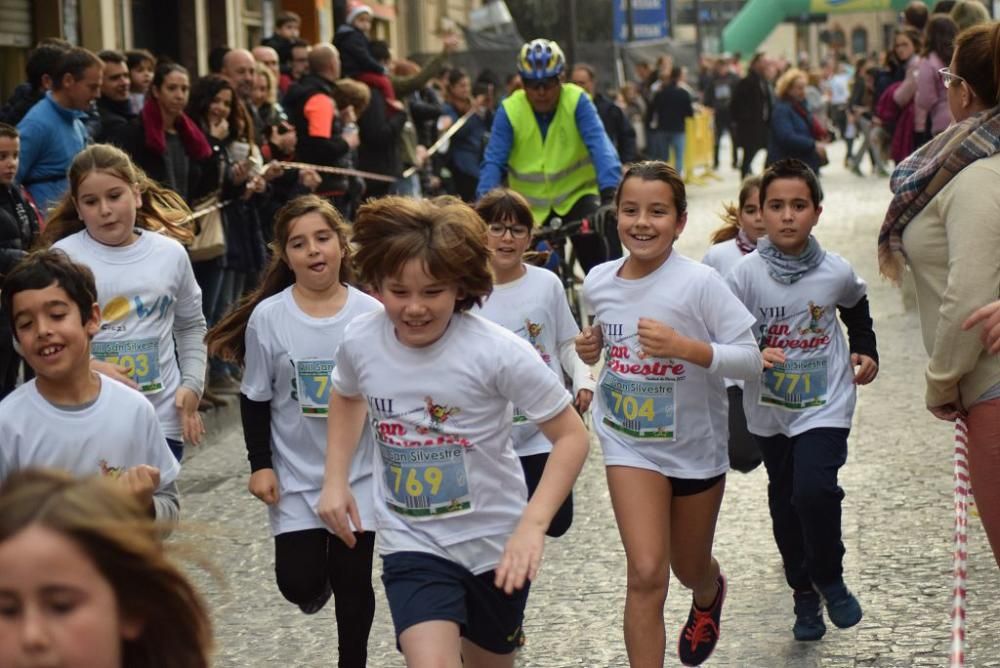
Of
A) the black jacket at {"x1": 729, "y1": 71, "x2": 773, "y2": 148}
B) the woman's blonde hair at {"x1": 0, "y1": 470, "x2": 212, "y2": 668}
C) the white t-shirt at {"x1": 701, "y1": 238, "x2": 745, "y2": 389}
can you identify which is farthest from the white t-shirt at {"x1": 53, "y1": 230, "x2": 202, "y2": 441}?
the black jacket at {"x1": 729, "y1": 71, "x2": 773, "y2": 148}

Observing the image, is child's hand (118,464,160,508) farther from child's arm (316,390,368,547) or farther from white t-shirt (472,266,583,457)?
white t-shirt (472,266,583,457)

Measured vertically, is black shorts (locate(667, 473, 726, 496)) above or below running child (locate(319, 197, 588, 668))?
below

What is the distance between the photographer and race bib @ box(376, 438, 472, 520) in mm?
4668

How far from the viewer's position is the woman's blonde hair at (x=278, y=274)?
19.5 feet

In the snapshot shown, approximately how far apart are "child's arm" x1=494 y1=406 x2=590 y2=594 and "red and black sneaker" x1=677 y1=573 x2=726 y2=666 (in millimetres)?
1460

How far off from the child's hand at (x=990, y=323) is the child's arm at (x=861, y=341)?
1.76 m

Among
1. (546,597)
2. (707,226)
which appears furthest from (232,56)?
(707,226)

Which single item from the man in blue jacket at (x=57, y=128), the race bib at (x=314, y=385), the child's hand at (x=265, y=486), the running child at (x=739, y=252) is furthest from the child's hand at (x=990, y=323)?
the man in blue jacket at (x=57, y=128)

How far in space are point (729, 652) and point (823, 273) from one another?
1295 millimetres

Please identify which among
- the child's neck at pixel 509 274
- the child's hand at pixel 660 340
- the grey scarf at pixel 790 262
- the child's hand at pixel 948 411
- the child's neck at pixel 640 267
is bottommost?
the child's hand at pixel 948 411

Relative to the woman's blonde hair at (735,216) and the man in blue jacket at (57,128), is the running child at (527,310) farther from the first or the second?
the man in blue jacket at (57,128)

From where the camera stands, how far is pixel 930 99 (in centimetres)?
1457

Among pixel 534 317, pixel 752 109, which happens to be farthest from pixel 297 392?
pixel 752 109

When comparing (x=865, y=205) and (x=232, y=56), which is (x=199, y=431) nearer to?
(x=232, y=56)
